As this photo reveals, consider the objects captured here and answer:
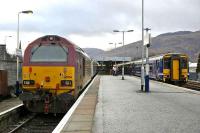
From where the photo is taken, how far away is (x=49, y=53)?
19.1 metres

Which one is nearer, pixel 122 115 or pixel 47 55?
pixel 122 115

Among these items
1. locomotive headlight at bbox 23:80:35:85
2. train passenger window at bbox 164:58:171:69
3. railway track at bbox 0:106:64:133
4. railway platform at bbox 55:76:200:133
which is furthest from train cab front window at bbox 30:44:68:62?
train passenger window at bbox 164:58:171:69

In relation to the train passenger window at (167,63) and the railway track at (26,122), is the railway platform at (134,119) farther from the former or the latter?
the train passenger window at (167,63)

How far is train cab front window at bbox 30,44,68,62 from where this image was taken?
1891 centimetres

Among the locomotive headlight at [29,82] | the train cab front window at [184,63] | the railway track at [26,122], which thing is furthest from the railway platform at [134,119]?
the train cab front window at [184,63]

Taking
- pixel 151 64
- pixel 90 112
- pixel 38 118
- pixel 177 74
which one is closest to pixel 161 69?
pixel 177 74

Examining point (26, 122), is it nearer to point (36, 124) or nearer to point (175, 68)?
point (36, 124)

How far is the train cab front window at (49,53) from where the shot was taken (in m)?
18.9

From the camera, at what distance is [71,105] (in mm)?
18828

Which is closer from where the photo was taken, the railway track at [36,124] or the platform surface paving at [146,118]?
the platform surface paving at [146,118]

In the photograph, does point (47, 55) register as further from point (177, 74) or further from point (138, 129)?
point (177, 74)

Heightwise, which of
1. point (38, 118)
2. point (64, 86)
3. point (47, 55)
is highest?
point (47, 55)

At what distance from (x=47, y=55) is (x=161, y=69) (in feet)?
82.2

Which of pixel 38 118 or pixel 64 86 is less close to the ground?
pixel 64 86
